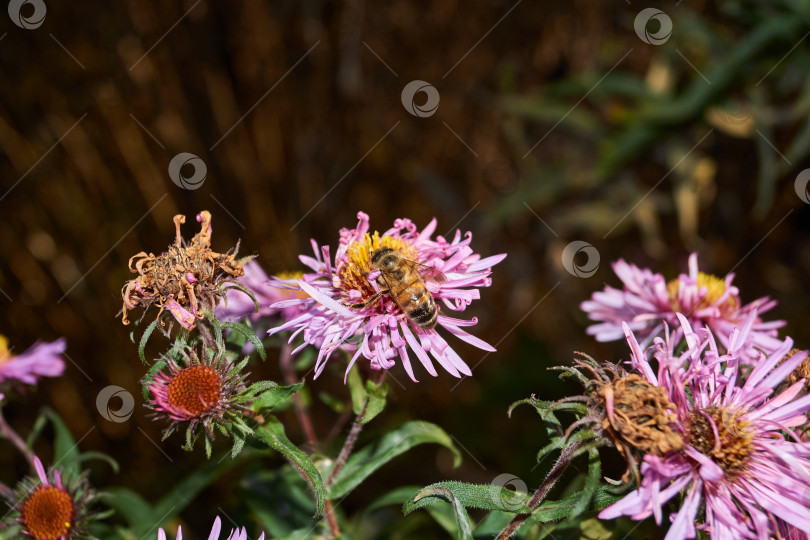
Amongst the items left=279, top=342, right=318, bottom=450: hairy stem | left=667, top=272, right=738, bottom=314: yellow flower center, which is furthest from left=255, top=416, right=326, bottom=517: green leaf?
left=667, top=272, right=738, bottom=314: yellow flower center

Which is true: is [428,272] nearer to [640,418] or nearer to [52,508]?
[640,418]

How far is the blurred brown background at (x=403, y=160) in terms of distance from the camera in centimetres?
310

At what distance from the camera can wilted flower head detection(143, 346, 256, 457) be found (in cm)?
117

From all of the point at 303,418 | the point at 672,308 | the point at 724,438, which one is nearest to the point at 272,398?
the point at 303,418

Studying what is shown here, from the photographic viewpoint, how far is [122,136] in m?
3.30

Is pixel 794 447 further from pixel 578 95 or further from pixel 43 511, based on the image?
pixel 578 95

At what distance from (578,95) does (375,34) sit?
3.97 feet

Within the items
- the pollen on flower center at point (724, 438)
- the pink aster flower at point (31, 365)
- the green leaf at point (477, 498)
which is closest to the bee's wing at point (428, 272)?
the green leaf at point (477, 498)

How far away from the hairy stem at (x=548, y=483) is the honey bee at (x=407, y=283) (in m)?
0.39

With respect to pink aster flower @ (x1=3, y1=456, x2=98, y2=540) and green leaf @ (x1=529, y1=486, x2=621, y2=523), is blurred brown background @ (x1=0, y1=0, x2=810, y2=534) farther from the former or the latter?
green leaf @ (x1=529, y1=486, x2=621, y2=523)

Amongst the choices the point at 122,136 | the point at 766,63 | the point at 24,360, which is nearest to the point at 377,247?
the point at 24,360

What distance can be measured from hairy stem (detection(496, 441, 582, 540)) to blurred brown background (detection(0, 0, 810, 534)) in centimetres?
176

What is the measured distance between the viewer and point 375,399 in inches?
52.4

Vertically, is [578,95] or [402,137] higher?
[578,95]
